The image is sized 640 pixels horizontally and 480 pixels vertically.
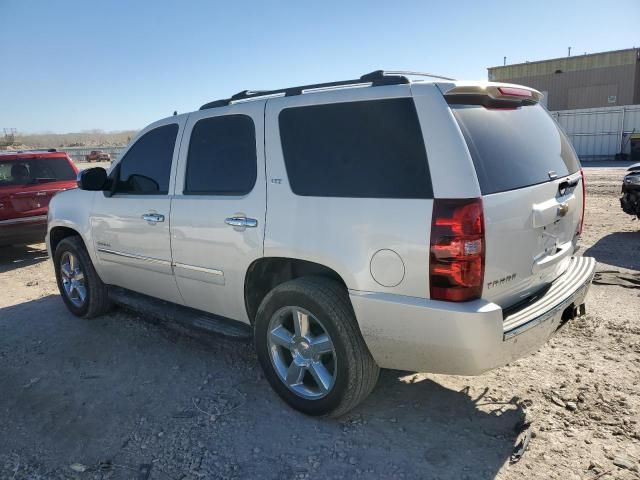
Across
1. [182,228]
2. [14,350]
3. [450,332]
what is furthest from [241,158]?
[14,350]

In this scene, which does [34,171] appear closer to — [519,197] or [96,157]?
[519,197]

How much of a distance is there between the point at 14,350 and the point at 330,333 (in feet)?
10.6

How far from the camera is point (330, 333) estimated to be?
2.95m

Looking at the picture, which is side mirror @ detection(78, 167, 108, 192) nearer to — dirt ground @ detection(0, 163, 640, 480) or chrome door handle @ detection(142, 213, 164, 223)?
chrome door handle @ detection(142, 213, 164, 223)

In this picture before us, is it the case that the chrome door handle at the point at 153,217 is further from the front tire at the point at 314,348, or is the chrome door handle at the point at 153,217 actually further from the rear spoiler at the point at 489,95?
the rear spoiler at the point at 489,95

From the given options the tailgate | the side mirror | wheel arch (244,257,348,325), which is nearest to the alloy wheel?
wheel arch (244,257,348,325)

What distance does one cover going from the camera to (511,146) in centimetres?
285

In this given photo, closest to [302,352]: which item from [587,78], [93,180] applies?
[93,180]

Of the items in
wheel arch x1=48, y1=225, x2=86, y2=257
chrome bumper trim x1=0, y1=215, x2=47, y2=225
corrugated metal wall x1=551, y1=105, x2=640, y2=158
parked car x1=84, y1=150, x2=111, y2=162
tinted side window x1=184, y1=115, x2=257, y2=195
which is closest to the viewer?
tinted side window x1=184, y1=115, x2=257, y2=195

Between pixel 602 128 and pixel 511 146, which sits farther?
pixel 602 128

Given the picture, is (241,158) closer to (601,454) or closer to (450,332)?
(450,332)

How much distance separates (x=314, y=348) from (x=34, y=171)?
24.1 feet

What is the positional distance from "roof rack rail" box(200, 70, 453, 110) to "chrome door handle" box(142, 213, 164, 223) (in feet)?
3.02

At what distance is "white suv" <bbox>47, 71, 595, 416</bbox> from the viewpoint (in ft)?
8.31
